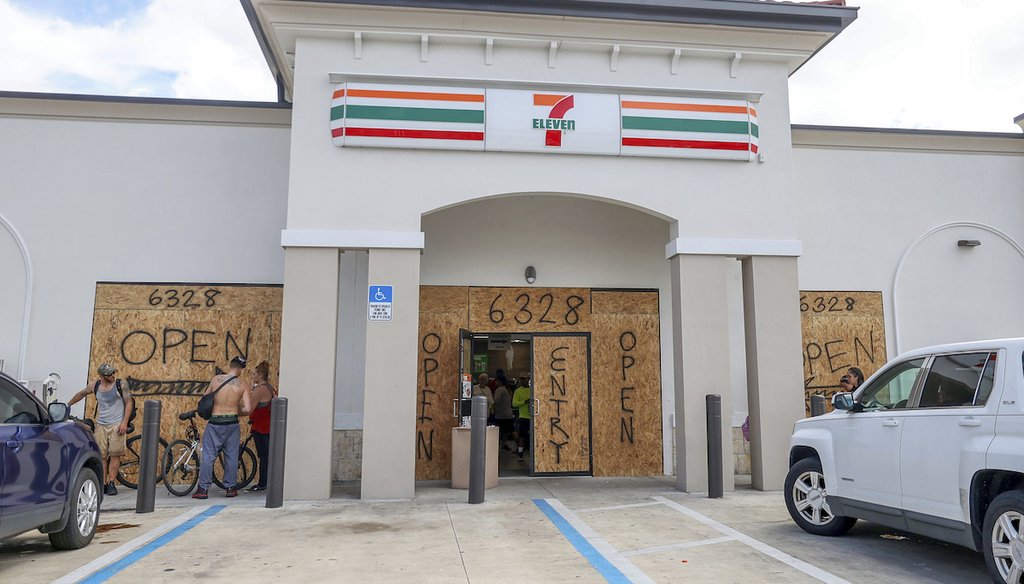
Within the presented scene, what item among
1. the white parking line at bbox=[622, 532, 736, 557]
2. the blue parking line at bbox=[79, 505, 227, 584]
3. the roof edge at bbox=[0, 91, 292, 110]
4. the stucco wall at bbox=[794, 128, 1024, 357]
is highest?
the roof edge at bbox=[0, 91, 292, 110]

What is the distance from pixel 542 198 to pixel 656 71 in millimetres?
2899

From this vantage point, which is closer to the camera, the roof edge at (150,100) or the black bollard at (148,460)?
the black bollard at (148,460)

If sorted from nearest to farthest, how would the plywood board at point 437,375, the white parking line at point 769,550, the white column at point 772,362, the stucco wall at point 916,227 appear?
the white parking line at point 769,550 → the white column at point 772,362 → the plywood board at point 437,375 → the stucco wall at point 916,227

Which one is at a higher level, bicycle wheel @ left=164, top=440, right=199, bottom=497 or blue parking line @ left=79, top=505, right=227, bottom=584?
bicycle wheel @ left=164, top=440, right=199, bottom=497

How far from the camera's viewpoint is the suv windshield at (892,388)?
19.6 ft

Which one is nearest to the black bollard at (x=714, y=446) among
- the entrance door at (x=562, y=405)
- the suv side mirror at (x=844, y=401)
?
the entrance door at (x=562, y=405)

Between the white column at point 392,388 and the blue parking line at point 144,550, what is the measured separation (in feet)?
6.53

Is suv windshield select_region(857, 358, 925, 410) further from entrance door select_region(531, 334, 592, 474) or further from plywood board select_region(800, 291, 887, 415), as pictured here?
plywood board select_region(800, 291, 887, 415)

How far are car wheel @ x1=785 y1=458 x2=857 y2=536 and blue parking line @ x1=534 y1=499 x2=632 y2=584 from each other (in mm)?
2374

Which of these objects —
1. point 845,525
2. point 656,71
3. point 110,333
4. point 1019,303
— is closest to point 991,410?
point 845,525

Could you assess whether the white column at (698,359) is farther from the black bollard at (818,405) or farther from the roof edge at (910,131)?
the roof edge at (910,131)

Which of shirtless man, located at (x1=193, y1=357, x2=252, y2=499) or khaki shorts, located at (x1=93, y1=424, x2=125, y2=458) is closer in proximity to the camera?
shirtless man, located at (x1=193, y1=357, x2=252, y2=499)

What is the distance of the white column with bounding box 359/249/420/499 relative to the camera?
902 cm

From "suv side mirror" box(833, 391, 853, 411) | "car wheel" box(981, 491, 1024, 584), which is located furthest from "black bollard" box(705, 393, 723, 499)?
"car wheel" box(981, 491, 1024, 584)
